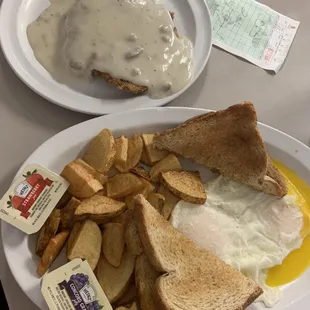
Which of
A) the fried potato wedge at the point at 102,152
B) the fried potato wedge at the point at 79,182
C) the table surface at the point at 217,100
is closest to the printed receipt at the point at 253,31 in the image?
the table surface at the point at 217,100

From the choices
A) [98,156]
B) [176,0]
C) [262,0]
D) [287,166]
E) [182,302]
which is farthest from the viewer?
[262,0]

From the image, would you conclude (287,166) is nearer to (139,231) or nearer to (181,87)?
(181,87)

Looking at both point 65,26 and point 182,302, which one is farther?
point 65,26

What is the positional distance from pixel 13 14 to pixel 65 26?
6.9 inches

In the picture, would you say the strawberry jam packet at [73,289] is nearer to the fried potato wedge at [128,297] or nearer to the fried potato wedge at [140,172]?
the fried potato wedge at [128,297]

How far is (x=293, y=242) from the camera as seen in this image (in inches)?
61.6

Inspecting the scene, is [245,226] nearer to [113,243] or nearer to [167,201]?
[167,201]

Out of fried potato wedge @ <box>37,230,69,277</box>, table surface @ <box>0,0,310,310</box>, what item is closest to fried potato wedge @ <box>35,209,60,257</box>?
fried potato wedge @ <box>37,230,69,277</box>

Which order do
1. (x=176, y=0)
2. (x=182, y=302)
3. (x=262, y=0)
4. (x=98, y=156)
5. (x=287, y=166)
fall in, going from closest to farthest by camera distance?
1. (x=182, y=302)
2. (x=98, y=156)
3. (x=287, y=166)
4. (x=176, y=0)
5. (x=262, y=0)

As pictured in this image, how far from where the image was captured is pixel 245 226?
60.3 inches

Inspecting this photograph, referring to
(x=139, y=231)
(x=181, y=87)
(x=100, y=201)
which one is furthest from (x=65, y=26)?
(x=139, y=231)

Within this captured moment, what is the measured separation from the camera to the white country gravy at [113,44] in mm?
1698

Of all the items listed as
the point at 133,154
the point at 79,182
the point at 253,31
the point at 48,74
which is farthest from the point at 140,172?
the point at 253,31

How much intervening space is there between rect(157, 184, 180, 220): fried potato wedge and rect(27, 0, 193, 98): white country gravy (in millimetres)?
355
